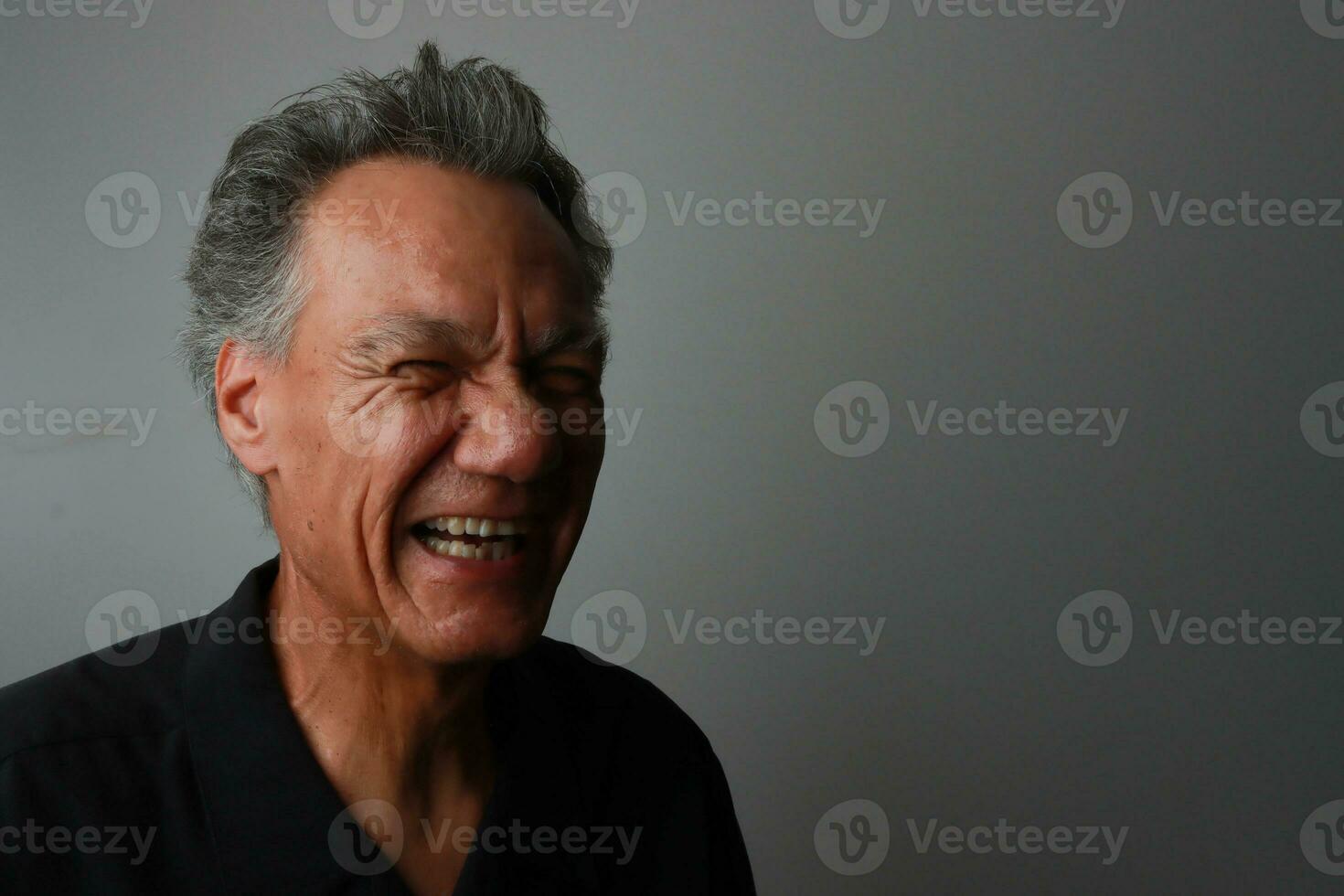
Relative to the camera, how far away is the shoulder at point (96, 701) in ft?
3.61

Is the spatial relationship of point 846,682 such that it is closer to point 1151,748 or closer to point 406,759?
point 1151,748

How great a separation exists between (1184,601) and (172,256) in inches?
85.9

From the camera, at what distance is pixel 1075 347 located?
7.47 feet

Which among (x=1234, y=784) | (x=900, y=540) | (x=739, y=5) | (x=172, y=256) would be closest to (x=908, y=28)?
(x=739, y=5)
